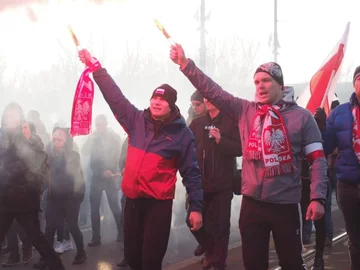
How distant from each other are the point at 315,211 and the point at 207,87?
3.81 feet

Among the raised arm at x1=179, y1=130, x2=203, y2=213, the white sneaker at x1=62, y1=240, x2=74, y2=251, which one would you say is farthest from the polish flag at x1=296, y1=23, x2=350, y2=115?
the white sneaker at x1=62, y1=240, x2=74, y2=251

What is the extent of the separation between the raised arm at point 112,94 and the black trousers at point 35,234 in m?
1.96

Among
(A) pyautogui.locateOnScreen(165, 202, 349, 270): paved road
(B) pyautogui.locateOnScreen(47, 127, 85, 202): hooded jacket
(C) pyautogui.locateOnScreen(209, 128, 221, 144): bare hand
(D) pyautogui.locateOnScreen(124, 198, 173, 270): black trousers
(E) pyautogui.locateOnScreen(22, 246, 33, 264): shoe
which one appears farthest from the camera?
(B) pyautogui.locateOnScreen(47, 127, 85, 202): hooded jacket

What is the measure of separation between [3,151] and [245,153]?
9.69 feet

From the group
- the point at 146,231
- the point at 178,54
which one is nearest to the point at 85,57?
the point at 178,54

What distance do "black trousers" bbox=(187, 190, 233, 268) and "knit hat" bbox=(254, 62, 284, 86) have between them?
2146 mm

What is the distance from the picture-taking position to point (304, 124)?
376 centimetres

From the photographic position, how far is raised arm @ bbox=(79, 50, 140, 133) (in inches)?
160

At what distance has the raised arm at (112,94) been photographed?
4066 mm

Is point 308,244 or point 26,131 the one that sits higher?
point 26,131

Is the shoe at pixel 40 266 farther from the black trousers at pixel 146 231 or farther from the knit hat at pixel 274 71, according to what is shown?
the knit hat at pixel 274 71

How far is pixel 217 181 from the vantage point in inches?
224

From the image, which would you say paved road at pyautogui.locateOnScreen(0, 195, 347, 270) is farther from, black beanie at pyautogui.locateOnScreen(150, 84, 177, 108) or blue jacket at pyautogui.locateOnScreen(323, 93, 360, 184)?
black beanie at pyautogui.locateOnScreen(150, 84, 177, 108)

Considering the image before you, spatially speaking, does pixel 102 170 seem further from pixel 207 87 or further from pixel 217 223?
pixel 207 87
